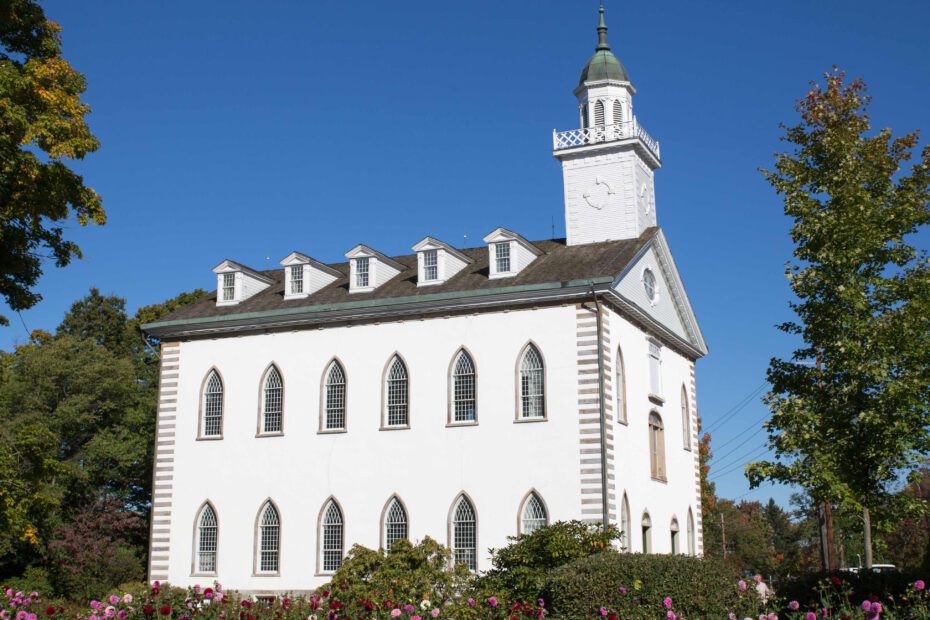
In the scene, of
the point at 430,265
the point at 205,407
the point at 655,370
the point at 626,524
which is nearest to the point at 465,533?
the point at 626,524

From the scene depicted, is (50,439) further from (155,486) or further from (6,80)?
(155,486)

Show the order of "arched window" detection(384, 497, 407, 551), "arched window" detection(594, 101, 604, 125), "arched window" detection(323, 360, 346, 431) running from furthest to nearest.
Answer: "arched window" detection(594, 101, 604, 125)
"arched window" detection(323, 360, 346, 431)
"arched window" detection(384, 497, 407, 551)

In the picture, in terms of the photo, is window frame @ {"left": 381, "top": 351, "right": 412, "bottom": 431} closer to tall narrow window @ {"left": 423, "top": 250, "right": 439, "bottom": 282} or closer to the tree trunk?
tall narrow window @ {"left": 423, "top": 250, "right": 439, "bottom": 282}

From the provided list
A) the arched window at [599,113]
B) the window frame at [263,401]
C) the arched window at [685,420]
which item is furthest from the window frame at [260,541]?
the arched window at [599,113]

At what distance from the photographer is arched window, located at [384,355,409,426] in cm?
3394

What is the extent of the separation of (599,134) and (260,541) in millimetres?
18601

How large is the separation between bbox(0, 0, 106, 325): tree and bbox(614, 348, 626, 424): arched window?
656 inches

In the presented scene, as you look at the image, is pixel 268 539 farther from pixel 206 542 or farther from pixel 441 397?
pixel 441 397

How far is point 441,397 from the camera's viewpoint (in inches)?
1312

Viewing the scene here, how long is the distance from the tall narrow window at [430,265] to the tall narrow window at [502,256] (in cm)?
203

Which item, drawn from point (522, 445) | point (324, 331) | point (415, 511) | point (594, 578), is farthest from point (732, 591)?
point (324, 331)

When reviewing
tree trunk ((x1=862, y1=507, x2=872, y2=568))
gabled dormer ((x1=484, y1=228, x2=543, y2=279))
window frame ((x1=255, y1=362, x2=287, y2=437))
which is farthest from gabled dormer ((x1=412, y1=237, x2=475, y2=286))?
tree trunk ((x1=862, y1=507, x2=872, y2=568))

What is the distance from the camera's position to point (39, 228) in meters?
22.7

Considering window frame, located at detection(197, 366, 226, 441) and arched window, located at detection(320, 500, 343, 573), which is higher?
window frame, located at detection(197, 366, 226, 441)
